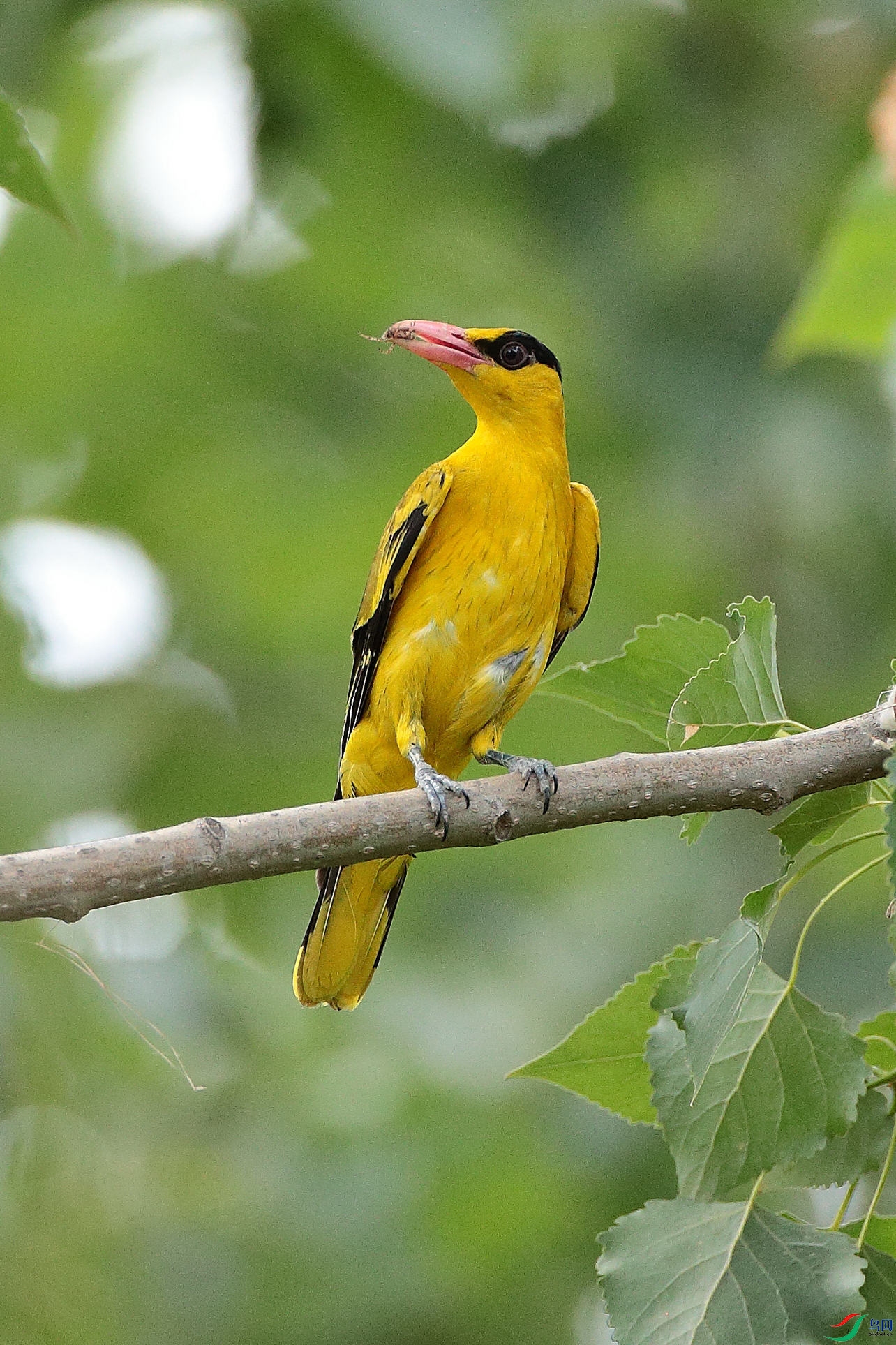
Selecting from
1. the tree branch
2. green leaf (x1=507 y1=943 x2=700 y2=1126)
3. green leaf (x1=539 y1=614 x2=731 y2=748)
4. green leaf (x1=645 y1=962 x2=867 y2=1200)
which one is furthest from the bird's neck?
green leaf (x1=645 y1=962 x2=867 y2=1200)

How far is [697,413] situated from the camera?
761cm

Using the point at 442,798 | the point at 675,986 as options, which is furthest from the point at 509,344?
the point at 675,986

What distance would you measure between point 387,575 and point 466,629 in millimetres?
311

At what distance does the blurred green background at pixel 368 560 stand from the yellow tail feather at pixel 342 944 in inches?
83.1

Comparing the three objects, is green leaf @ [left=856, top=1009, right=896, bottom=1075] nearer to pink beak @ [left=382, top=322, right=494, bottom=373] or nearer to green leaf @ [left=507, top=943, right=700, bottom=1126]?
green leaf @ [left=507, top=943, right=700, bottom=1126]

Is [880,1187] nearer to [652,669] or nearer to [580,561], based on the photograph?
[652,669]

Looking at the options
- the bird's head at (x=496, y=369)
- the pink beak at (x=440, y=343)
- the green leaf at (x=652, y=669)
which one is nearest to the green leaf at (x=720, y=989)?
the green leaf at (x=652, y=669)

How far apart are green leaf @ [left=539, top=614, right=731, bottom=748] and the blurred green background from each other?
4041mm

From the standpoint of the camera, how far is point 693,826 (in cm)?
274

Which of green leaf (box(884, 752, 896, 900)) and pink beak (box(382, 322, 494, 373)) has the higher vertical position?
pink beak (box(382, 322, 494, 373))

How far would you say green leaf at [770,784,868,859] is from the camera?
8.22ft

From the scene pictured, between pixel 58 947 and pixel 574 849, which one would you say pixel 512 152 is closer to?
pixel 574 849
